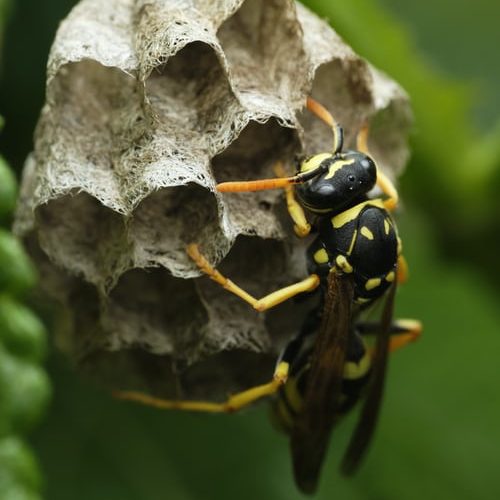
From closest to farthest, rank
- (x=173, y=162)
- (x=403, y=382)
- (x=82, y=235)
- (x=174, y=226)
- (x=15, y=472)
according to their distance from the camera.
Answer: (x=15, y=472)
(x=173, y=162)
(x=174, y=226)
(x=82, y=235)
(x=403, y=382)

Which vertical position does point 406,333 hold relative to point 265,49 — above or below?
below

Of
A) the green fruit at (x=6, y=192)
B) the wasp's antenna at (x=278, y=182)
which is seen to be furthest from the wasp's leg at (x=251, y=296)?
the green fruit at (x=6, y=192)

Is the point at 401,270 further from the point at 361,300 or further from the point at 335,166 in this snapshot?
the point at 335,166

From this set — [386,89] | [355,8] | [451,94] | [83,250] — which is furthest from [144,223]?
[451,94]

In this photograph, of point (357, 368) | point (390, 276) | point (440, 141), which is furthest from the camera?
point (440, 141)

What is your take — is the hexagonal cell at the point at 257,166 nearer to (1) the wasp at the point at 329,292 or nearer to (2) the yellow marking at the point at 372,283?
(1) the wasp at the point at 329,292

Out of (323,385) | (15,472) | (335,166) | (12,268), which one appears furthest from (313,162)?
(15,472)

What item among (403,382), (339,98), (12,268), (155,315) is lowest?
(403,382)
